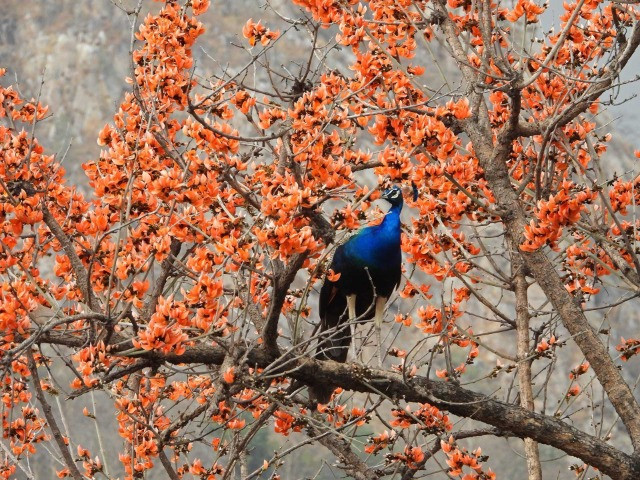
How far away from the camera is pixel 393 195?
668cm

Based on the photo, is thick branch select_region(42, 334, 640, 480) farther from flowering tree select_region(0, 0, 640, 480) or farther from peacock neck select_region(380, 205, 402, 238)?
peacock neck select_region(380, 205, 402, 238)

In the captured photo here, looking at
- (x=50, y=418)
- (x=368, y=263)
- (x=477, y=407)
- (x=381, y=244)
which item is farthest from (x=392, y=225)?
(x=50, y=418)

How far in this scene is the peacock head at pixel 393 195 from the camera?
21.7ft

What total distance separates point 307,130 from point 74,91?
44824mm

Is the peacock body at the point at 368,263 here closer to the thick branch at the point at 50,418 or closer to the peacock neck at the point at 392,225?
the peacock neck at the point at 392,225

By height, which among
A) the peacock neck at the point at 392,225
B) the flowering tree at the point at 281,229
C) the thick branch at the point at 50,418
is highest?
the peacock neck at the point at 392,225

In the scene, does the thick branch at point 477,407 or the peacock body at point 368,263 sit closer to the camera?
the thick branch at point 477,407

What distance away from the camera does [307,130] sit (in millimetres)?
4414

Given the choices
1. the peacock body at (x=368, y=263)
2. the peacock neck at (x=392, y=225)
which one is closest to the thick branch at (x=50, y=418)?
the peacock body at (x=368, y=263)

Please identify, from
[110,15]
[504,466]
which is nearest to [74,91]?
[110,15]

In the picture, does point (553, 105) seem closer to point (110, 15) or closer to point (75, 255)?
point (75, 255)

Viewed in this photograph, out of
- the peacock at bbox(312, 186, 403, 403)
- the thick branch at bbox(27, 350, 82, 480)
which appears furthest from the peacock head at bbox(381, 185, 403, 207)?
the thick branch at bbox(27, 350, 82, 480)

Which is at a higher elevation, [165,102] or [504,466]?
[504,466]

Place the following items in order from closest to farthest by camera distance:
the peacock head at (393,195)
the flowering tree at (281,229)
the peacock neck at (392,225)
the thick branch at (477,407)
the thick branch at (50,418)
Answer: the flowering tree at (281,229)
the thick branch at (50,418)
the thick branch at (477,407)
the peacock head at (393,195)
the peacock neck at (392,225)
